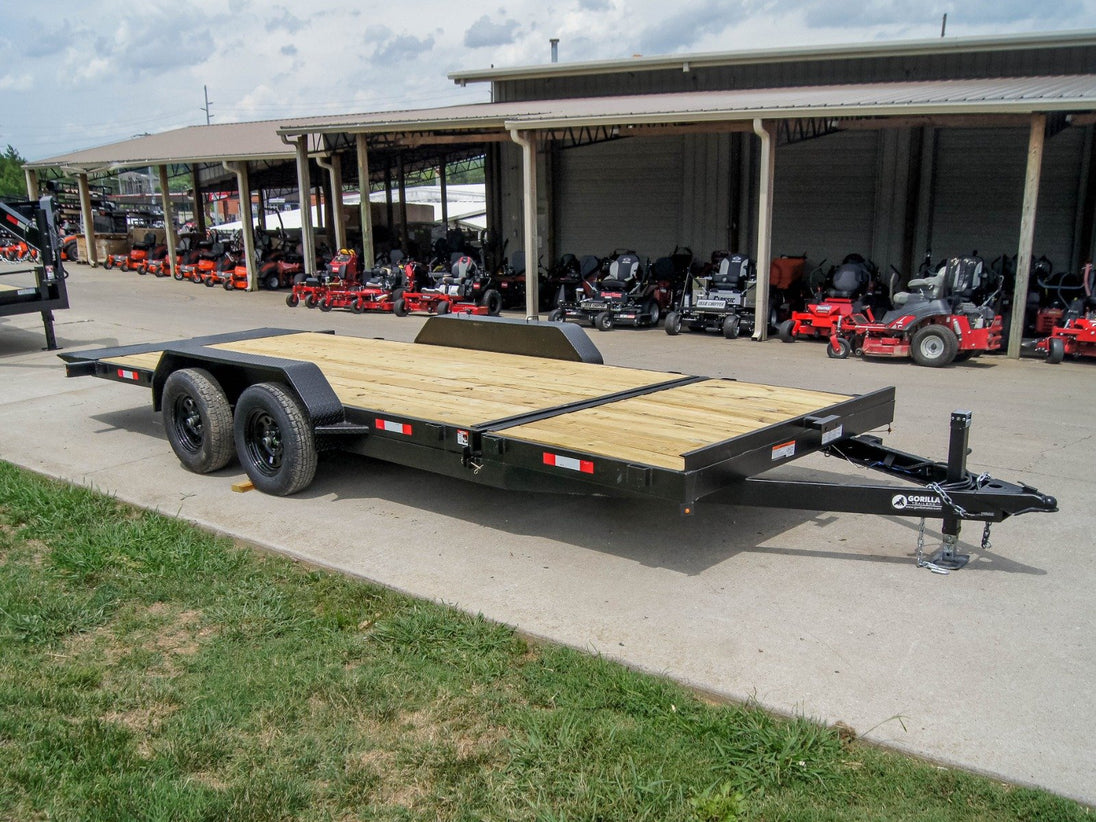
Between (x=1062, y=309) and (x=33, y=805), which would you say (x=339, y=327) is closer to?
(x=1062, y=309)

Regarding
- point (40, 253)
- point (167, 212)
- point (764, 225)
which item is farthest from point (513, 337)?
point (167, 212)

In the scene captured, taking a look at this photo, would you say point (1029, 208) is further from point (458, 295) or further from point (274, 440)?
point (274, 440)

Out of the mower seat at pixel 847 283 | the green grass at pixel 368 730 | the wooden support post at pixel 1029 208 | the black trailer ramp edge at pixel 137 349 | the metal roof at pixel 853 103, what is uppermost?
the metal roof at pixel 853 103

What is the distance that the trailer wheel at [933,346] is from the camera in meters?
11.4

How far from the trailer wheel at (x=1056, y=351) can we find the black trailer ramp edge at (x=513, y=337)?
710 cm

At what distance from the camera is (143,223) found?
37188 millimetres

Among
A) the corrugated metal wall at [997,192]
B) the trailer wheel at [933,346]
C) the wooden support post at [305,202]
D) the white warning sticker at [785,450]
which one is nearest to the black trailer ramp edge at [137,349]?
the white warning sticker at [785,450]

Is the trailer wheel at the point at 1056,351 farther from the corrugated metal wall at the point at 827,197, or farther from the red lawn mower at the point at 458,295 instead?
the red lawn mower at the point at 458,295

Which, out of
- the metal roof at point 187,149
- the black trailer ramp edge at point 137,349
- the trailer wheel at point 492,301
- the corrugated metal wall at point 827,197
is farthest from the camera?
the metal roof at point 187,149

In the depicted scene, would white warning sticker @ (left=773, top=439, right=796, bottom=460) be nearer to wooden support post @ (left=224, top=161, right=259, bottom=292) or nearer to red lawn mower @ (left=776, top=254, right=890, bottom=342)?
red lawn mower @ (left=776, top=254, right=890, bottom=342)

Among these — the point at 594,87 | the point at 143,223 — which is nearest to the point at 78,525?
the point at 594,87

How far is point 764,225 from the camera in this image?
13.9 meters

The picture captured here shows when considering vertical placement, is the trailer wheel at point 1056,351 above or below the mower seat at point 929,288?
below

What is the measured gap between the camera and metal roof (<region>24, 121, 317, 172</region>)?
23.6m
